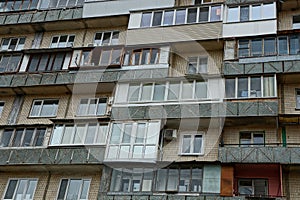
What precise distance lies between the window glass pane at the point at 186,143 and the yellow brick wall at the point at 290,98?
4.34 m

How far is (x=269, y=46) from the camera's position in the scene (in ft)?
63.5

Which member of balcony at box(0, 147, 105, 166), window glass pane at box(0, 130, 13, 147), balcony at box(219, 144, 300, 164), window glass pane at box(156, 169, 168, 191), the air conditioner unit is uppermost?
the air conditioner unit

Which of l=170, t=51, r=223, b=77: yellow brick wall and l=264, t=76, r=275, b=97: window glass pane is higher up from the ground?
l=170, t=51, r=223, b=77: yellow brick wall

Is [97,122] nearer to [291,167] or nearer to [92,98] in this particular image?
[92,98]

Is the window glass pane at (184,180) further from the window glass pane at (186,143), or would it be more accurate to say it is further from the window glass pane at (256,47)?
the window glass pane at (256,47)

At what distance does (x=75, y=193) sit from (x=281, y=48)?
11412 millimetres

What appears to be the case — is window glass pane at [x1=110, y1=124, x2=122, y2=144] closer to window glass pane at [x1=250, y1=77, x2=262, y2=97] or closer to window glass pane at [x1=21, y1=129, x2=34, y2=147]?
window glass pane at [x1=21, y1=129, x2=34, y2=147]

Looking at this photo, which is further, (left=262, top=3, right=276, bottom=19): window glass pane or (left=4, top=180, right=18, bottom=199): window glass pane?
(left=262, top=3, right=276, bottom=19): window glass pane

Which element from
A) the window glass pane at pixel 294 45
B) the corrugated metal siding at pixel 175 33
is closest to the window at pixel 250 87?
the window glass pane at pixel 294 45

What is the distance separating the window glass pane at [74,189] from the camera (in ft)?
61.0

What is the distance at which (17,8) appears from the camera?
25.8 meters

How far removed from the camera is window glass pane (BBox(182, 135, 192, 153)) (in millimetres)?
18409

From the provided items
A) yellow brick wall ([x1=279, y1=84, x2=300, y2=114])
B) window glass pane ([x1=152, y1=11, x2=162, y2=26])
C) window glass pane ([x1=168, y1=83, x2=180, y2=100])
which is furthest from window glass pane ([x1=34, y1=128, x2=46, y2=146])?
yellow brick wall ([x1=279, y1=84, x2=300, y2=114])

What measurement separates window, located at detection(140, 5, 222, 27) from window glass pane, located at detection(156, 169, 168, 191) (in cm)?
796
